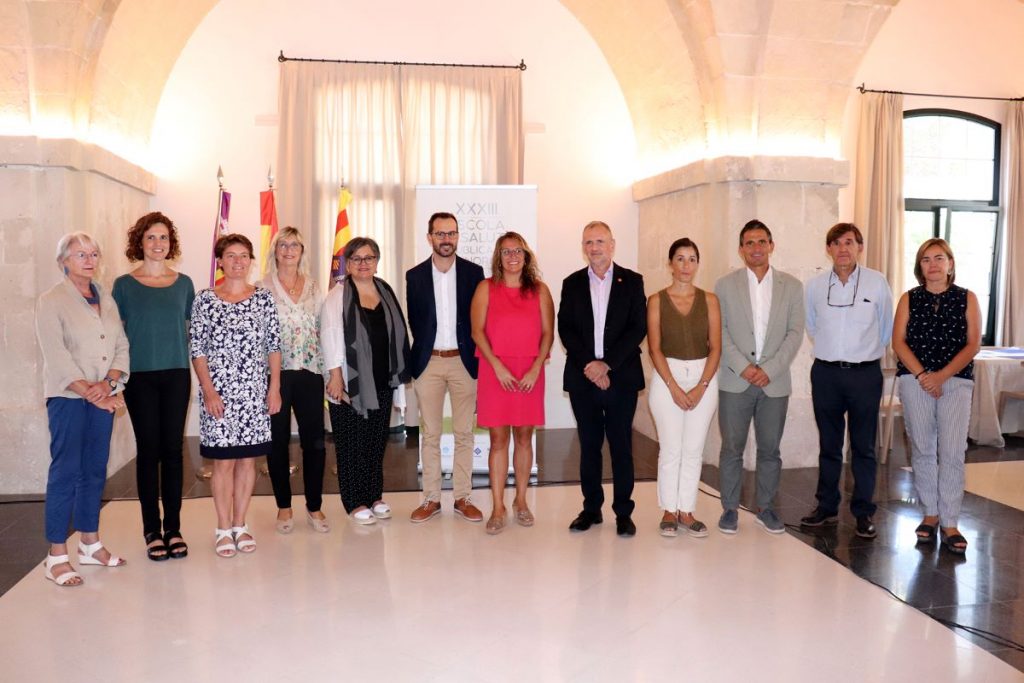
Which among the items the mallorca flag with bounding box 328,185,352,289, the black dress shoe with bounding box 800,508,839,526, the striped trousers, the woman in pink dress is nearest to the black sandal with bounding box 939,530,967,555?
the striped trousers

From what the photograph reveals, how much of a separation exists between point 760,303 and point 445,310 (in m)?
1.70

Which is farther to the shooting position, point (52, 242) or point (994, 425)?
point (994, 425)

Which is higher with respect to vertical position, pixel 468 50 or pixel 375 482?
pixel 468 50

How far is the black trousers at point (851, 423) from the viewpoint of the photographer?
420cm

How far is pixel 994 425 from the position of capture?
6758 mm

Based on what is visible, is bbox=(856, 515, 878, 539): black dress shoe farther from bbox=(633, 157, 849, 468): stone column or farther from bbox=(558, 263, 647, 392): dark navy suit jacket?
bbox=(633, 157, 849, 468): stone column

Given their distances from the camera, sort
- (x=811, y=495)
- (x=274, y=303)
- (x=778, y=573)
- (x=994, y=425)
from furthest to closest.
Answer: (x=994, y=425) → (x=811, y=495) → (x=274, y=303) → (x=778, y=573)

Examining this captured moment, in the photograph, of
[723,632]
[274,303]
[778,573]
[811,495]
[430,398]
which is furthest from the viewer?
[811,495]

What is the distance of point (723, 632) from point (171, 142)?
612cm

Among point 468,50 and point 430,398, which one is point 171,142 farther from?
point 430,398

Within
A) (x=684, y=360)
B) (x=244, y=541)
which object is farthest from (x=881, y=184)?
(x=244, y=541)

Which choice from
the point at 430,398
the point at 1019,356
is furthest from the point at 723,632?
the point at 1019,356

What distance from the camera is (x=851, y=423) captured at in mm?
4301

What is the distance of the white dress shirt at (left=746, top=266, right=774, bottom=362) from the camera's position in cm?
419
